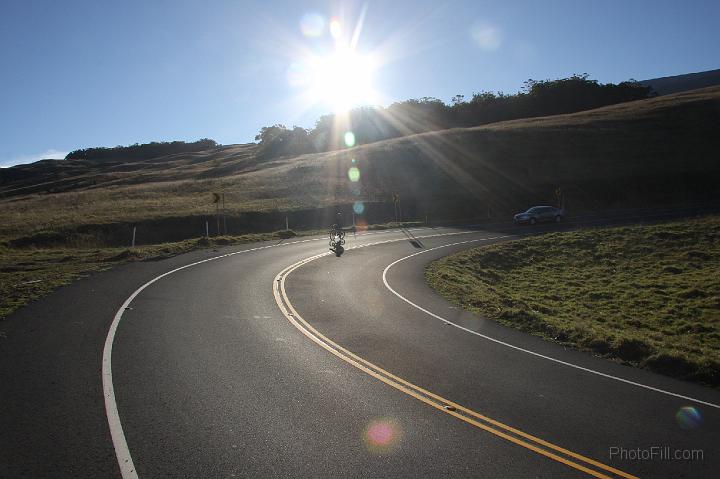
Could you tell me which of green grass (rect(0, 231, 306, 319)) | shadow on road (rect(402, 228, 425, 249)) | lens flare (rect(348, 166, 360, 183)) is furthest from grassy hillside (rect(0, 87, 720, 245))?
shadow on road (rect(402, 228, 425, 249))

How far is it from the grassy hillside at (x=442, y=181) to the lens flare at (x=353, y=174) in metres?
0.60

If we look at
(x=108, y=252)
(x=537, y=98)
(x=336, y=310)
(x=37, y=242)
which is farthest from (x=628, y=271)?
(x=537, y=98)

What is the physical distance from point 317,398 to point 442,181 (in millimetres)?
50376

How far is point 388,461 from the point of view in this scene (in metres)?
5.44

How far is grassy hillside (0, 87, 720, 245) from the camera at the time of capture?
4031cm

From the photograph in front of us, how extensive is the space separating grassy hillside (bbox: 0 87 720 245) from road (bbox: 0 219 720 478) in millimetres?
24476

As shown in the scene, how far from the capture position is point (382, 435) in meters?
6.07

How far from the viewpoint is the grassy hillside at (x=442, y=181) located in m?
40.3

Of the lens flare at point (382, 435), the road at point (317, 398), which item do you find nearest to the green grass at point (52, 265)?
the road at point (317, 398)

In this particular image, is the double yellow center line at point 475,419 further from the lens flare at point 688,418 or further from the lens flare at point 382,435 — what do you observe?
the lens flare at point 688,418

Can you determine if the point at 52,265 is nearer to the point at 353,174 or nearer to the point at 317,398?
the point at 317,398

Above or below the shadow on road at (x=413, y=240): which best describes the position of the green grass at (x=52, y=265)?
above

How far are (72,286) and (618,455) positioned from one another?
50.8 ft

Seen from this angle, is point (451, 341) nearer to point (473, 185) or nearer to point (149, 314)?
point (149, 314)
